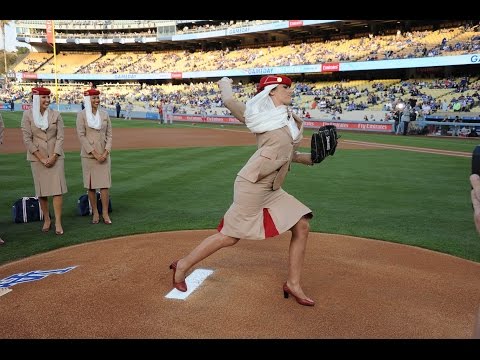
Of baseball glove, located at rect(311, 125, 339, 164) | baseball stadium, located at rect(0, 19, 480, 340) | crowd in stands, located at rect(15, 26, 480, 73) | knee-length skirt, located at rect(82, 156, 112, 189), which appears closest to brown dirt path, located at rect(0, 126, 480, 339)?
baseball stadium, located at rect(0, 19, 480, 340)

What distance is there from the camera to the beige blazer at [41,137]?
6.01 meters

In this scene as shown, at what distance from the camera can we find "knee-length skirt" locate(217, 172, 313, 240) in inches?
147

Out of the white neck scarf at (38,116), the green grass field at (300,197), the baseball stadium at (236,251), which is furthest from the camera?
the green grass field at (300,197)

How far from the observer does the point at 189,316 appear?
11.7 feet

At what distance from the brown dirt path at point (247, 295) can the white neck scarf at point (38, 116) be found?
6.01ft

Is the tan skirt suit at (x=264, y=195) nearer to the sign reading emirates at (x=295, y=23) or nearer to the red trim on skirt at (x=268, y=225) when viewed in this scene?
the red trim on skirt at (x=268, y=225)

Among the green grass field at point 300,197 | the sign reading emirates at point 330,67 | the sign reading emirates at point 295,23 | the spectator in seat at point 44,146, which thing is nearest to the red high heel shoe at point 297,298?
the green grass field at point 300,197

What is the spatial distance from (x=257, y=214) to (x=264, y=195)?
0.18 meters

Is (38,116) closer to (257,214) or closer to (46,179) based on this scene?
(46,179)

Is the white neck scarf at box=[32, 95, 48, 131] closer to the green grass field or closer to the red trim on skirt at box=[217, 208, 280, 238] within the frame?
the green grass field

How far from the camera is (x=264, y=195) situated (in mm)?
3766

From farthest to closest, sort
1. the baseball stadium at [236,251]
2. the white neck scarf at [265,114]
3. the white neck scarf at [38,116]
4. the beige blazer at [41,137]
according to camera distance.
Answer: the beige blazer at [41,137] < the white neck scarf at [38,116] < the white neck scarf at [265,114] < the baseball stadium at [236,251]
